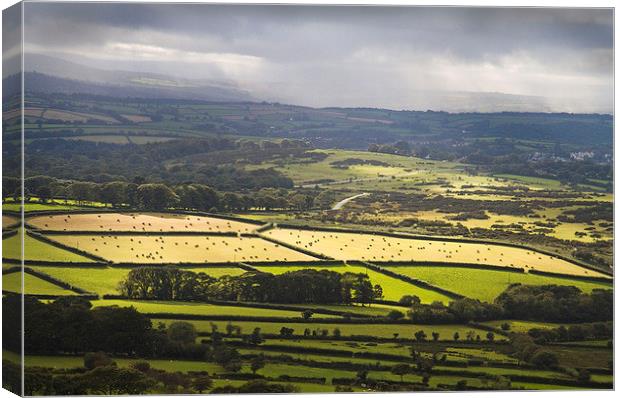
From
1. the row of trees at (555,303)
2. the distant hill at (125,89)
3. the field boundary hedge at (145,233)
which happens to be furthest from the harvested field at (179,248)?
the row of trees at (555,303)

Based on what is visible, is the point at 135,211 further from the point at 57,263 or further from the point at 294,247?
the point at 294,247

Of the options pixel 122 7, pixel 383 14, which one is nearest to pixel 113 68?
pixel 122 7

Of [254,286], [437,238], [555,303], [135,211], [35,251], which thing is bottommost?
[555,303]

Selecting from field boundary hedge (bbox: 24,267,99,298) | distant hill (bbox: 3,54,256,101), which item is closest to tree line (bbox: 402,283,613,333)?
distant hill (bbox: 3,54,256,101)

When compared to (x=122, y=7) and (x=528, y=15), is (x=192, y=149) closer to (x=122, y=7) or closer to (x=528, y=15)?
(x=122, y=7)

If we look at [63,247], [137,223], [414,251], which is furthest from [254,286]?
[63,247]

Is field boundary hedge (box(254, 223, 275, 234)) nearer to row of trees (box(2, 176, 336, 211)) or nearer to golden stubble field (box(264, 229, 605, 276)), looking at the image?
golden stubble field (box(264, 229, 605, 276))

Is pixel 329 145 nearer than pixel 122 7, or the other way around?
pixel 122 7
